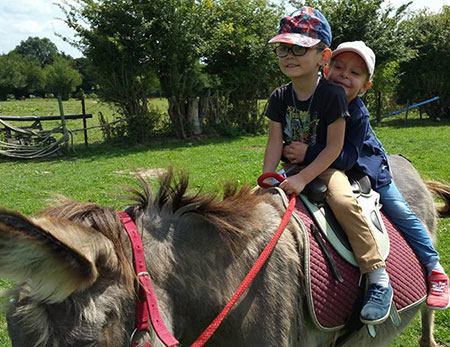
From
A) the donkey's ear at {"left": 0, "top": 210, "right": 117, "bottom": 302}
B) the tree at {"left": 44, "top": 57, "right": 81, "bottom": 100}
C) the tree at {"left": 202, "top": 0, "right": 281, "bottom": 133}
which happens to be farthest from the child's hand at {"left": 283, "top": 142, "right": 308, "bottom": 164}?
the tree at {"left": 44, "top": 57, "right": 81, "bottom": 100}

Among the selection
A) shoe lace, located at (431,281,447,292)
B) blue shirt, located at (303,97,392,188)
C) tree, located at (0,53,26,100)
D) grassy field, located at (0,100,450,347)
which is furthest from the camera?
tree, located at (0,53,26,100)

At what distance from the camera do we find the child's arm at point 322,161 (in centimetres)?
231

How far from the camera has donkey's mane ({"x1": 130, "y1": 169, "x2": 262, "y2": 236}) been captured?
186cm

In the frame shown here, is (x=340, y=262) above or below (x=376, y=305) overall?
above

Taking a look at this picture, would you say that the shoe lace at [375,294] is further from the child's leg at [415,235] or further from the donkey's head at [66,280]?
the donkey's head at [66,280]

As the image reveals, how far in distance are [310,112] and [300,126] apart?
13cm

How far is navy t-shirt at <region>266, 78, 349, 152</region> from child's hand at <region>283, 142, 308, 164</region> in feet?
0.24

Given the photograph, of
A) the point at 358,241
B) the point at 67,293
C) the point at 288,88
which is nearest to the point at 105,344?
the point at 67,293

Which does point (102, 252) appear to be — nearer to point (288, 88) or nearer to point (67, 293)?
point (67, 293)

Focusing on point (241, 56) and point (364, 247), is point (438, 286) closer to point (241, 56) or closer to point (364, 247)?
point (364, 247)

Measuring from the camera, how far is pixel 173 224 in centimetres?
181

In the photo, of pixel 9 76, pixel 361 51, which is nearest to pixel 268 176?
pixel 361 51

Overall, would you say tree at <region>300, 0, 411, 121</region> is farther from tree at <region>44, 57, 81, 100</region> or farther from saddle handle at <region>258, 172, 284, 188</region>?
tree at <region>44, 57, 81, 100</region>

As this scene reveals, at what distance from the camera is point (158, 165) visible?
1004 centimetres
